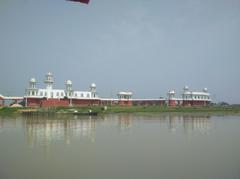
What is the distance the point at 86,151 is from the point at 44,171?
2.29 metres

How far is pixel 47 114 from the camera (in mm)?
28344

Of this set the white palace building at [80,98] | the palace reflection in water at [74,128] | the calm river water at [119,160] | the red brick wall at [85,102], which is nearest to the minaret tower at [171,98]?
the white palace building at [80,98]

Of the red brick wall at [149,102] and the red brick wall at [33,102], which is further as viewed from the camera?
the red brick wall at [149,102]

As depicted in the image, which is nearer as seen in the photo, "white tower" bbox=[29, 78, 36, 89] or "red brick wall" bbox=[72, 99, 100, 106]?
"white tower" bbox=[29, 78, 36, 89]

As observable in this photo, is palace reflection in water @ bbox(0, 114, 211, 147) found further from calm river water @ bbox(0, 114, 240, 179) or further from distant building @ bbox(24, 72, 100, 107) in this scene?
distant building @ bbox(24, 72, 100, 107)

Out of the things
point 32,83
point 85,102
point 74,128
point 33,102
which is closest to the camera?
point 74,128

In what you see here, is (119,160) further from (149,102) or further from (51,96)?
(149,102)

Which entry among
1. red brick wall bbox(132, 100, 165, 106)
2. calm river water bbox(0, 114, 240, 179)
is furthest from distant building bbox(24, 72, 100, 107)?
calm river water bbox(0, 114, 240, 179)

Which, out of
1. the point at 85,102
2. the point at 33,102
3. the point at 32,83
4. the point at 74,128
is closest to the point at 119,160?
the point at 74,128

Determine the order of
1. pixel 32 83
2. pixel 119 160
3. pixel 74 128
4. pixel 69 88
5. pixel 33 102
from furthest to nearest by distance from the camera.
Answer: pixel 69 88
pixel 32 83
pixel 33 102
pixel 74 128
pixel 119 160

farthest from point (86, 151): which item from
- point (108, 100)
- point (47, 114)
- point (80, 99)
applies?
point (108, 100)

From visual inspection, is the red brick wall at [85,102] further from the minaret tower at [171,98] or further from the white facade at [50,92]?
the minaret tower at [171,98]

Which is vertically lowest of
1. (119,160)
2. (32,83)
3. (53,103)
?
(119,160)

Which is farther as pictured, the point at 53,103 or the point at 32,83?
the point at 32,83
